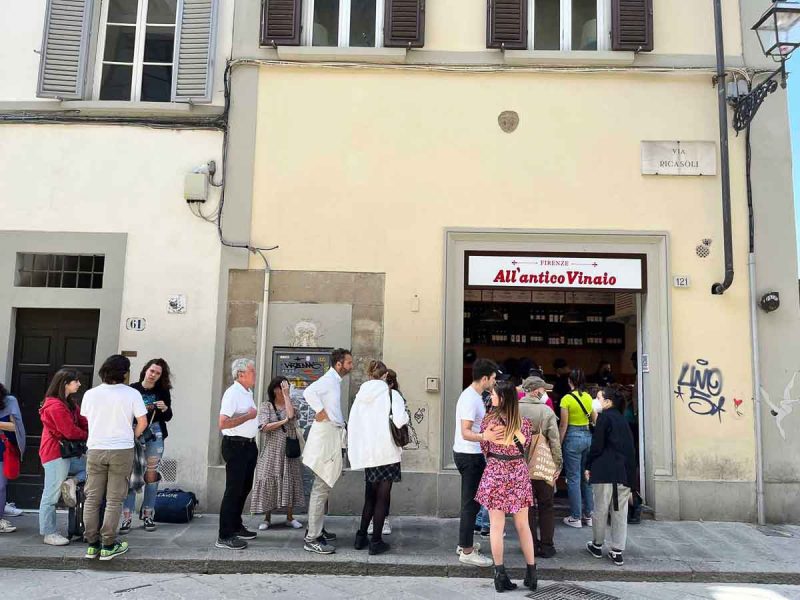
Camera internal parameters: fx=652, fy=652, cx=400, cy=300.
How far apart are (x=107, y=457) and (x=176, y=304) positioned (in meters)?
2.69

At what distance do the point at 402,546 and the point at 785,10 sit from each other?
6971 mm

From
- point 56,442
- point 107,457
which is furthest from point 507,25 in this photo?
point 56,442

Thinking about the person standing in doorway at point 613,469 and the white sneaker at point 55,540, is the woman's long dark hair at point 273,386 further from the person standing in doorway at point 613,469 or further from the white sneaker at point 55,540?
the person standing in doorway at point 613,469

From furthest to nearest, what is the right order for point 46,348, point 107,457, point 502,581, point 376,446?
point 46,348 → point 376,446 → point 107,457 → point 502,581

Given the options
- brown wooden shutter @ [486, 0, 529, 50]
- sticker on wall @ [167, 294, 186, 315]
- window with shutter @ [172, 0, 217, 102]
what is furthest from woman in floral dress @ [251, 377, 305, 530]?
brown wooden shutter @ [486, 0, 529, 50]

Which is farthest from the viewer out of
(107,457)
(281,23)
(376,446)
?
(281,23)

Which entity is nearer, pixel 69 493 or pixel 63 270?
pixel 69 493

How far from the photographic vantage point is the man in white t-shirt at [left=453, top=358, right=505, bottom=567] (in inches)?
233

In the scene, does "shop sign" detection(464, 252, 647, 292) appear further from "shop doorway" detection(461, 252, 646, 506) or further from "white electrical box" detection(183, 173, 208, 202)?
"white electrical box" detection(183, 173, 208, 202)

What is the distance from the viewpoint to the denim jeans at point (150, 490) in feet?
22.5

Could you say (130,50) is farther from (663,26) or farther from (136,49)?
(663,26)

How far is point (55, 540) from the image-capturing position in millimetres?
6375

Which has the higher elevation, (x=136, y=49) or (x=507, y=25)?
(x=507, y=25)

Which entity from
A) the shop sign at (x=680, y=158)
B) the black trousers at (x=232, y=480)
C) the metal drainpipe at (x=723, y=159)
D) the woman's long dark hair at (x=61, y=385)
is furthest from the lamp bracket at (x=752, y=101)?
the woman's long dark hair at (x=61, y=385)
